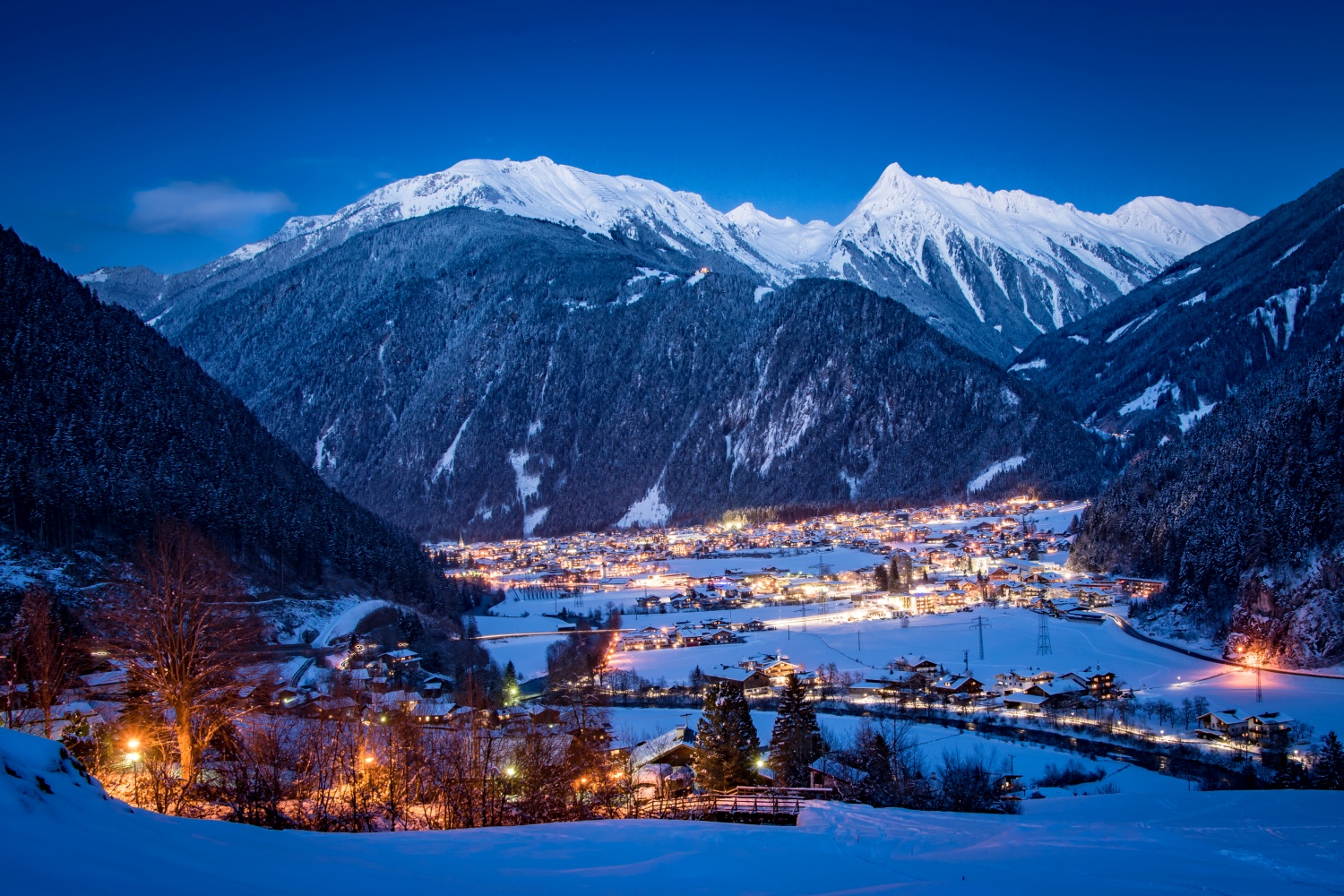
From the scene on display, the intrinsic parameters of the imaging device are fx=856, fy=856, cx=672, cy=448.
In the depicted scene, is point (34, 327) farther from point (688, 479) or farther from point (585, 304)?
point (585, 304)

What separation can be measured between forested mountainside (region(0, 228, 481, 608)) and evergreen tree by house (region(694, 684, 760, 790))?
101 ft

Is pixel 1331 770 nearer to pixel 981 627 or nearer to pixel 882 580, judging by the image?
pixel 981 627

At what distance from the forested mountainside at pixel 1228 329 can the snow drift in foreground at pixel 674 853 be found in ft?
478

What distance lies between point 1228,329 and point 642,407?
11000 cm

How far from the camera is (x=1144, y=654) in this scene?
44.2 metres

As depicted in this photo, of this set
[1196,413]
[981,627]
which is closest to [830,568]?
[981,627]

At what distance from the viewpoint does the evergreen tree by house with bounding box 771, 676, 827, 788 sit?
22.4 m

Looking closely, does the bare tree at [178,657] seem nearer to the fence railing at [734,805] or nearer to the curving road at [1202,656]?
the fence railing at [734,805]

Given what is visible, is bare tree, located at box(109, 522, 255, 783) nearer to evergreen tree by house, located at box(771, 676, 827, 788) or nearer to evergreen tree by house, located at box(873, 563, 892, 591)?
evergreen tree by house, located at box(771, 676, 827, 788)

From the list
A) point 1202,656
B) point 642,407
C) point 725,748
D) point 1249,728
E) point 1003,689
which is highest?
point 642,407

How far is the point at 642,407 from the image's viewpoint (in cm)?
16938

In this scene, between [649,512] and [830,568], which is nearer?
[830,568]

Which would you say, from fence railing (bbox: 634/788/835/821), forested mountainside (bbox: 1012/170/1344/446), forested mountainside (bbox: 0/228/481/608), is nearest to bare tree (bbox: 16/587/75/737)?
fence railing (bbox: 634/788/835/821)

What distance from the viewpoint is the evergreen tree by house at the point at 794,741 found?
22.4m
